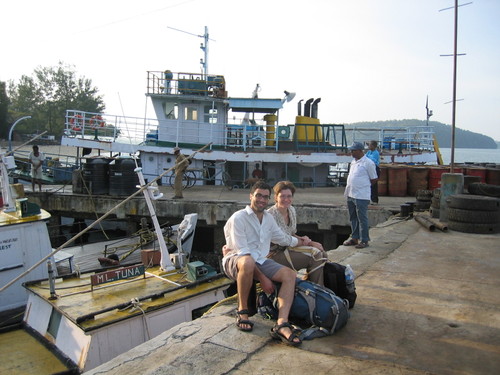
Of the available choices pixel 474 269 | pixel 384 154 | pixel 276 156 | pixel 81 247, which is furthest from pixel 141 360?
pixel 384 154

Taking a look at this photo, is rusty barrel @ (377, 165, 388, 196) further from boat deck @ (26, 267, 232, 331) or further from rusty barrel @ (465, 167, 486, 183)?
boat deck @ (26, 267, 232, 331)

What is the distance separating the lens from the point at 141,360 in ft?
10.9

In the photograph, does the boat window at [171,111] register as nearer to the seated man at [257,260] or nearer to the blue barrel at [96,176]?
the blue barrel at [96,176]

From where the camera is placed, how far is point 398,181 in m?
14.3

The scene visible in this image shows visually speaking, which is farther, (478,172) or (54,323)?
(478,172)

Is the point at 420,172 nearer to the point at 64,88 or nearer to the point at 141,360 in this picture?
the point at 141,360

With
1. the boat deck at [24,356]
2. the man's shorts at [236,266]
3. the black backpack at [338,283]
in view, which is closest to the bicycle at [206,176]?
the boat deck at [24,356]

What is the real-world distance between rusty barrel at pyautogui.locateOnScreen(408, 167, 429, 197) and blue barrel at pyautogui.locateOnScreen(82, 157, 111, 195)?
35.0 feet

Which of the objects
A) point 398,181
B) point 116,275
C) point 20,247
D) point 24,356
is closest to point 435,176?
point 398,181

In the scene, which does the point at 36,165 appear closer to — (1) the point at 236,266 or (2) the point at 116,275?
(2) the point at 116,275

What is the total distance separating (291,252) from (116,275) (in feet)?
10.2

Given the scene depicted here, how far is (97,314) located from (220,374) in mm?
A: 2683

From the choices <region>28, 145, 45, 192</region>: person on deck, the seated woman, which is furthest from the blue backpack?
<region>28, 145, 45, 192</region>: person on deck

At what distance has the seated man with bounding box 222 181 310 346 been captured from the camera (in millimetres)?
3566
